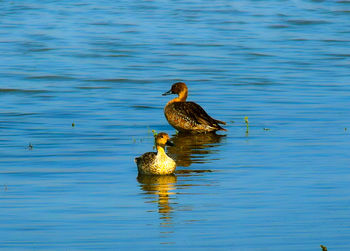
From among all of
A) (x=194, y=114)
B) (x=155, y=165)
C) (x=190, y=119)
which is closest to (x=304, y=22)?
(x=194, y=114)

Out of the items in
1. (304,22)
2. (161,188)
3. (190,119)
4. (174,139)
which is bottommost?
(174,139)

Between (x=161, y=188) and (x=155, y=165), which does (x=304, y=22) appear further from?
(x=161, y=188)

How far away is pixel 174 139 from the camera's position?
1562 centimetres

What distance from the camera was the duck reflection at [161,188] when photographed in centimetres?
973

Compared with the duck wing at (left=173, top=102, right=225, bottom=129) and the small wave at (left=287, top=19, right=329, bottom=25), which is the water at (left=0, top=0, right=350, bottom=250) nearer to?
the duck wing at (left=173, top=102, right=225, bottom=129)

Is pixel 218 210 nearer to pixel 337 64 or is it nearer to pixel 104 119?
pixel 104 119

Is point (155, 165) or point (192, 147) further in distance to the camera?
point (192, 147)

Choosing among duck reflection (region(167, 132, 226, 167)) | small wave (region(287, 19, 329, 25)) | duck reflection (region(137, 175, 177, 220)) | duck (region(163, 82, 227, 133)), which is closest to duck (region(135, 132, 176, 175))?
duck reflection (region(137, 175, 177, 220))

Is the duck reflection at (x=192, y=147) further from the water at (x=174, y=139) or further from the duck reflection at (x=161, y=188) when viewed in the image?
the duck reflection at (x=161, y=188)

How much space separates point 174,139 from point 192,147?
108 centimetres

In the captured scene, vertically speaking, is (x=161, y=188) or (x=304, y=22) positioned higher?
(x=304, y=22)

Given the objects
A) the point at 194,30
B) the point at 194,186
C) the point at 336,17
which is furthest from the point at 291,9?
the point at 194,186

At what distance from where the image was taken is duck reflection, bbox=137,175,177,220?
31.9ft

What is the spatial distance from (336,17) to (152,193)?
98.2ft
